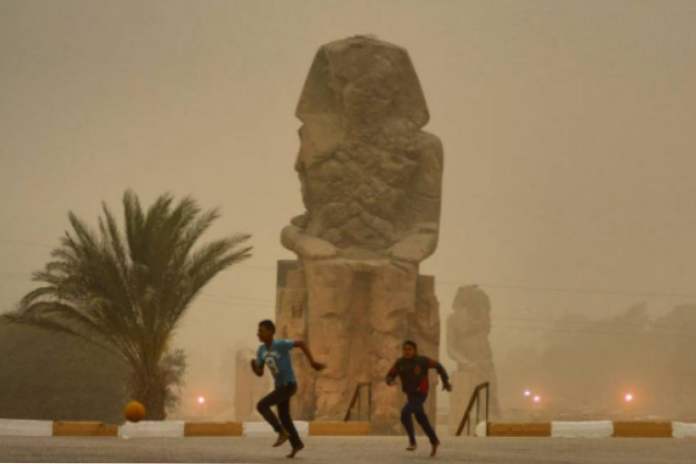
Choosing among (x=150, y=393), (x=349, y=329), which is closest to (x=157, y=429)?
(x=150, y=393)

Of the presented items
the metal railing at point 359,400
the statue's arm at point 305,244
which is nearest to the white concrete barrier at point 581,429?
the metal railing at point 359,400

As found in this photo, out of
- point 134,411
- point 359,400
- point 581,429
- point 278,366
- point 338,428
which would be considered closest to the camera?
point 278,366

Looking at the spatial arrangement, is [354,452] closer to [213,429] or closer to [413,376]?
[413,376]

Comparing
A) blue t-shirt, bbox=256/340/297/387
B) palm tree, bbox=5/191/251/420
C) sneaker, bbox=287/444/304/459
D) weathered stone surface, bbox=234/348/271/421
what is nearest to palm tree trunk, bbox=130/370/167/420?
palm tree, bbox=5/191/251/420

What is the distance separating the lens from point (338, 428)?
16.8 m

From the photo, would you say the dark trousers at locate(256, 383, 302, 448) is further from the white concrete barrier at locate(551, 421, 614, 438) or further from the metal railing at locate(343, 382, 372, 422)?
the metal railing at locate(343, 382, 372, 422)

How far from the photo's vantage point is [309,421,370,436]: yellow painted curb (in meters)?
16.5

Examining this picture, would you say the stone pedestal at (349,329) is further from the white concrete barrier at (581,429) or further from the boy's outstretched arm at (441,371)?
the boy's outstretched arm at (441,371)

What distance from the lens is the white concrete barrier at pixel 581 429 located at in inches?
630

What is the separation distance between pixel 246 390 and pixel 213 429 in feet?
102

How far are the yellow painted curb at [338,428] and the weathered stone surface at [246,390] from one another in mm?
27517

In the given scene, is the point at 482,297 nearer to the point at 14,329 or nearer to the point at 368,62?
the point at 14,329

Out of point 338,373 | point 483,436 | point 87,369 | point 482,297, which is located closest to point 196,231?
point 338,373

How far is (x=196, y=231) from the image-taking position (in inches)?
766
